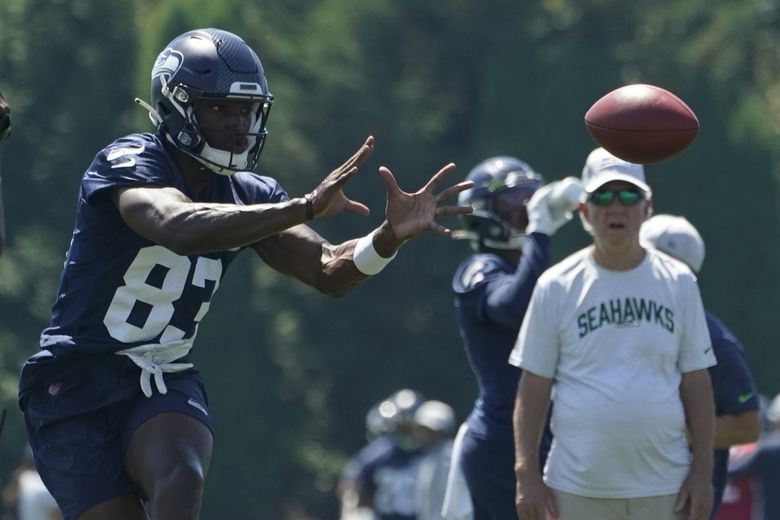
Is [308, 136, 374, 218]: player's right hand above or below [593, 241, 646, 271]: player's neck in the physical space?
above

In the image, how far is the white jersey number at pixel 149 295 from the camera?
5.96m

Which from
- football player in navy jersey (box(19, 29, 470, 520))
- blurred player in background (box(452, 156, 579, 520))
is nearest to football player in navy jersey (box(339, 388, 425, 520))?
blurred player in background (box(452, 156, 579, 520))

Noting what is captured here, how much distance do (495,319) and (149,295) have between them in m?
1.84

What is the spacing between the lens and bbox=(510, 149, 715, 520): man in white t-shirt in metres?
6.61

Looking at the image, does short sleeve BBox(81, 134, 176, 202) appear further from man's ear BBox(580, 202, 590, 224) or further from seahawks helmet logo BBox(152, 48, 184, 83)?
man's ear BBox(580, 202, 590, 224)

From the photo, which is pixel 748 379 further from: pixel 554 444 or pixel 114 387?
pixel 114 387

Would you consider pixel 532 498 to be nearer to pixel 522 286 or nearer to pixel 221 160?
pixel 522 286

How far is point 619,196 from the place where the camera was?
22.1 ft

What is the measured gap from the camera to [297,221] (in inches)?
217

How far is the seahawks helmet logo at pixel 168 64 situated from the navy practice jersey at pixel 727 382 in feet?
7.19

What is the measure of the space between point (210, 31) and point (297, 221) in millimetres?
1035

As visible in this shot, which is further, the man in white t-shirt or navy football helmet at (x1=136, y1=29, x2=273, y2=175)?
the man in white t-shirt

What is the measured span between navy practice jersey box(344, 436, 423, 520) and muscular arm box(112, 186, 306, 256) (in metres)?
8.26

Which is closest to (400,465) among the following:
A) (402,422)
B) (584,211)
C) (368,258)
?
(402,422)
